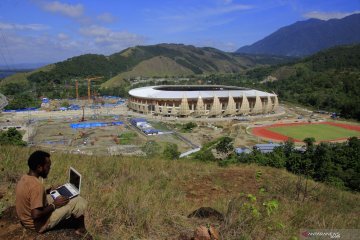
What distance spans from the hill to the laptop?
57.6m

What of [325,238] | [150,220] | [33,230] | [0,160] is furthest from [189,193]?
[0,160]

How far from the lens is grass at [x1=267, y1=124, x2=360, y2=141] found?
41.3 metres

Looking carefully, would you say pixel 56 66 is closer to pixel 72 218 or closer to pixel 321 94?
pixel 321 94

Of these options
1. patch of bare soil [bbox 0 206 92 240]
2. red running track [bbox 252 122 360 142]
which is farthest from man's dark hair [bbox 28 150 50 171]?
red running track [bbox 252 122 360 142]

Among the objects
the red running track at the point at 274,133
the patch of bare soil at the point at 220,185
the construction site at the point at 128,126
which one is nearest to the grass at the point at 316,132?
the red running track at the point at 274,133

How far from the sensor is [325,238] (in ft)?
13.6

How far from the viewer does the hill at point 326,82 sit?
61562 mm

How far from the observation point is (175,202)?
18.4 feet

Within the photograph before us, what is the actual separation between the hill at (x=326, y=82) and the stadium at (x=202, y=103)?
12.2 m

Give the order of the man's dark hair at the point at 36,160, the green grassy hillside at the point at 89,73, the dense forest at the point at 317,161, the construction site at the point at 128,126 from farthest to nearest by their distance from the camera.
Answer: the green grassy hillside at the point at 89,73, the construction site at the point at 128,126, the dense forest at the point at 317,161, the man's dark hair at the point at 36,160

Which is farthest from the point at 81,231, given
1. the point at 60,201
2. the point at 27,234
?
the point at 27,234

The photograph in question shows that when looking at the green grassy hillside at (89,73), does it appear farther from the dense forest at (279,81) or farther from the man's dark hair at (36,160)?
the man's dark hair at (36,160)

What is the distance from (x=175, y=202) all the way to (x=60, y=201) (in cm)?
234

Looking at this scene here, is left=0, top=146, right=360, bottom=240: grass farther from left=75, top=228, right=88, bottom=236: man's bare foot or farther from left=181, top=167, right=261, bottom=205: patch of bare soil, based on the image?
left=75, top=228, right=88, bottom=236: man's bare foot
